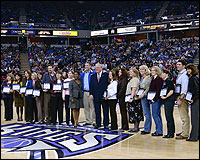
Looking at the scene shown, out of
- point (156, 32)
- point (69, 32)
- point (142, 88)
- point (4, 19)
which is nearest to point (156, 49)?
point (156, 32)

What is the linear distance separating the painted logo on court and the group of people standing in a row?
1.62 feet

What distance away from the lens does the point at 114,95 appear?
6406 millimetres

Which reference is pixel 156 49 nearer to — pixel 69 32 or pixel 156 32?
pixel 156 32

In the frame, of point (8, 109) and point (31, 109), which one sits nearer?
point (31, 109)

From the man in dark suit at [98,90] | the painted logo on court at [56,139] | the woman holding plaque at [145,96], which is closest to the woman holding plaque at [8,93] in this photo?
the painted logo on court at [56,139]

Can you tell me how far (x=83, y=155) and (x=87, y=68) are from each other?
3060mm

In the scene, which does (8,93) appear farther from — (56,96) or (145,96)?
(145,96)

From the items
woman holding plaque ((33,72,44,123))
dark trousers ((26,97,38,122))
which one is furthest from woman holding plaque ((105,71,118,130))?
dark trousers ((26,97,38,122))

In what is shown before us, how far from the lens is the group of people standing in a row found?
17.4 feet

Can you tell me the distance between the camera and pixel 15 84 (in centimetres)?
791

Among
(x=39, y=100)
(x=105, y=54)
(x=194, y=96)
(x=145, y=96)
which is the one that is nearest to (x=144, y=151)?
(x=194, y=96)

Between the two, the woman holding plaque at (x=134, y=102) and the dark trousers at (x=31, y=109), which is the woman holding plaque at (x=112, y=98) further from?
the dark trousers at (x=31, y=109)

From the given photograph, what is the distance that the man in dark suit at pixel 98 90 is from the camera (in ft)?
21.4

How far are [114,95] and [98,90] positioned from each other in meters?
0.39
